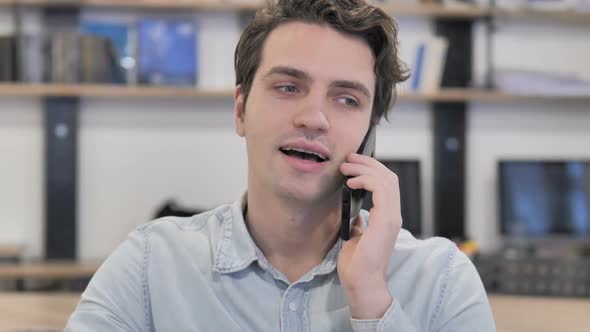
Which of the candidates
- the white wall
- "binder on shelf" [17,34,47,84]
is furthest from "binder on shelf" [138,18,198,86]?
"binder on shelf" [17,34,47,84]

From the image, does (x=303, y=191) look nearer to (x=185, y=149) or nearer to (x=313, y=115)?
(x=313, y=115)

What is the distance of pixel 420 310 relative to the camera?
4.79 feet

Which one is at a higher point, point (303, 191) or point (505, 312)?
point (303, 191)

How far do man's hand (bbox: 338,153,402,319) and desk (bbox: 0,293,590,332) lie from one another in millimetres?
1012

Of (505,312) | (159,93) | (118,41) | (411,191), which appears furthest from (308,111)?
(118,41)

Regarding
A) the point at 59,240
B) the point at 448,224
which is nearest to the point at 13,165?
the point at 59,240

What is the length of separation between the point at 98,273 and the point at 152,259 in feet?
0.36

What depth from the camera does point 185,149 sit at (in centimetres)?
362

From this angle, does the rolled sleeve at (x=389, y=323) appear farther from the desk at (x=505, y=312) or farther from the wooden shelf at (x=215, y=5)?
the wooden shelf at (x=215, y=5)

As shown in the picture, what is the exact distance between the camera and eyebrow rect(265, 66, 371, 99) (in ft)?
4.77

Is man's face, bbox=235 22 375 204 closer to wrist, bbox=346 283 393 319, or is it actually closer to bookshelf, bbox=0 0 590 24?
wrist, bbox=346 283 393 319

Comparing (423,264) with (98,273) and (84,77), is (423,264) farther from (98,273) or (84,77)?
(84,77)

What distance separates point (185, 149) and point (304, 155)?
7.28 feet

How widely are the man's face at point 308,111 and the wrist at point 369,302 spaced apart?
8.0 inches
